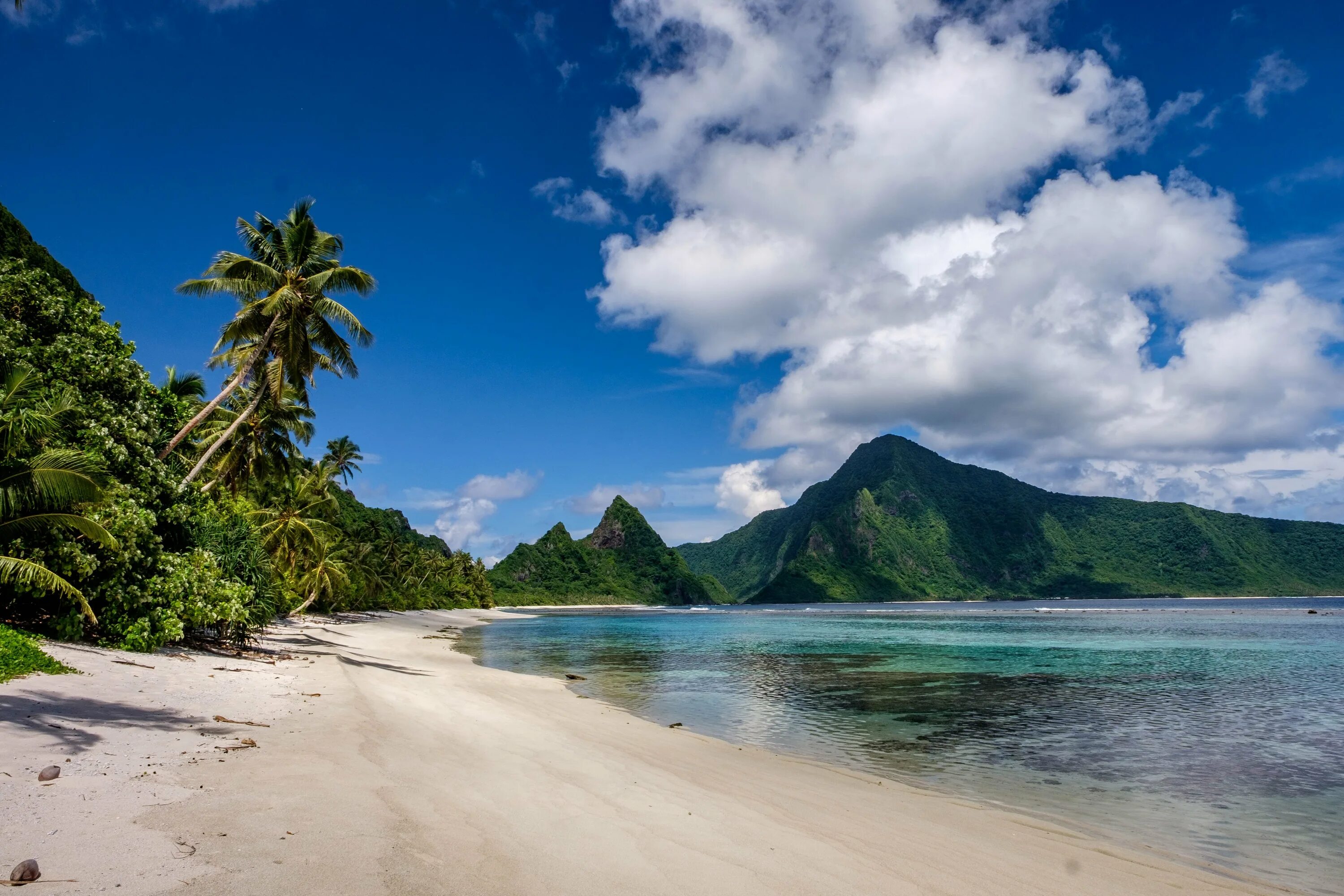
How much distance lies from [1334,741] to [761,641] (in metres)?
38.2

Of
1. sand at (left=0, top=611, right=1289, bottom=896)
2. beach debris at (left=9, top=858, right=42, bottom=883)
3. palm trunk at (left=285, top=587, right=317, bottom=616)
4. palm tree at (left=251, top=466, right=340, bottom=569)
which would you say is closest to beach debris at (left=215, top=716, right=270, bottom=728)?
sand at (left=0, top=611, right=1289, bottom=896)

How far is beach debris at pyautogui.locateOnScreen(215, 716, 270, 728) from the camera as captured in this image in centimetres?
969

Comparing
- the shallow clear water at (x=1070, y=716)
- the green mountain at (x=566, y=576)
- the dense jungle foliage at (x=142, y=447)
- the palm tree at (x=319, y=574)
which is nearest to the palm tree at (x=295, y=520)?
the palm tree at (x=319, y=574)

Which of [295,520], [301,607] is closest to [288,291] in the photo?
[295,520]

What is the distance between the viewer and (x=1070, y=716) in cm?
1780

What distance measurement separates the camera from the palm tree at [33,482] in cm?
1213

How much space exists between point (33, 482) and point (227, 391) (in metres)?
9.45

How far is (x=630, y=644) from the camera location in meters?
47.1

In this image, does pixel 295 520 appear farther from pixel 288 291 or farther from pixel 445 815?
pixel 445 815

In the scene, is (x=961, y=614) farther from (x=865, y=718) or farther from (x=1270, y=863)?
(x=1270, y=863)

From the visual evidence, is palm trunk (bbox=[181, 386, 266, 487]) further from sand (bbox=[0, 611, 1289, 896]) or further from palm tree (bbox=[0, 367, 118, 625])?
sand (bbox=[0, 611, 1289, 896])

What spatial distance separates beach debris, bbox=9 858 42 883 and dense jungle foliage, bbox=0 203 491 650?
1151 cm

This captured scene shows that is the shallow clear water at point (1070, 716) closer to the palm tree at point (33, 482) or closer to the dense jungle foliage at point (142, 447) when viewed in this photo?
the dense jungle foliage at point (142, 447)

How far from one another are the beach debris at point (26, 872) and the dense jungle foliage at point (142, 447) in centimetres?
1151
